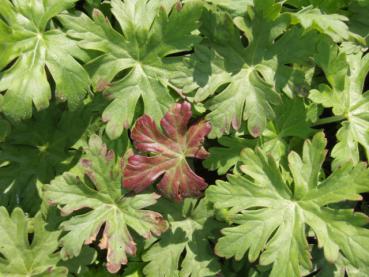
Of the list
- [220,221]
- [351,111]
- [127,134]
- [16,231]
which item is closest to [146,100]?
[127,134]

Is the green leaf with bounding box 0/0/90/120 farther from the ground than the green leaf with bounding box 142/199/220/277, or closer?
farther from the ground

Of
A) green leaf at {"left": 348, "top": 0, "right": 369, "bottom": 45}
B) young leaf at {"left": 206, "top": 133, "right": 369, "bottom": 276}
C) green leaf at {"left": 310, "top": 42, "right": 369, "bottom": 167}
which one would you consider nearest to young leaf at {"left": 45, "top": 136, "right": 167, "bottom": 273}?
young leaf at {"left": 206, "top": 133, "right": 369, "bottom": 276}

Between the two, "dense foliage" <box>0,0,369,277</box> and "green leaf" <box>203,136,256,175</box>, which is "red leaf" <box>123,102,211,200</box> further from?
"green leaf" <box>203,136,256,175</box>

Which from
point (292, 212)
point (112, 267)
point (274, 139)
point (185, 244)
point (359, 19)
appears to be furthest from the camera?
point (359, 19)

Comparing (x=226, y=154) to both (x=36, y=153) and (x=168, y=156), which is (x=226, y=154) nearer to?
(x=168, y=156)

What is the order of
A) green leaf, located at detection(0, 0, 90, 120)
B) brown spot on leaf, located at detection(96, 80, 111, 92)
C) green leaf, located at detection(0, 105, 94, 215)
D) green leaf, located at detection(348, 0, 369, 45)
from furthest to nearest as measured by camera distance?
green leaf, located at detection(348, 0, 369, 45), green leaf, located at detection(0, 105, 94, 215), brown spot on leaf, located at detection(96, 80, 111, 92), green leaf, located at detection(0, 0, 90, 120)

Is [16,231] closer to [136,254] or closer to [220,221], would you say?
[136,254]

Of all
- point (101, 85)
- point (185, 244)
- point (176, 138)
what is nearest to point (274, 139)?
point (176, 138)
